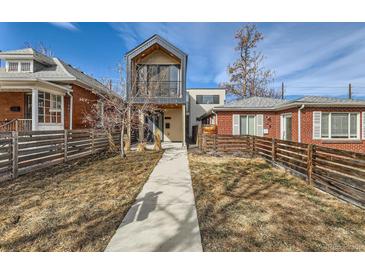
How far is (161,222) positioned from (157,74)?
40.4ft

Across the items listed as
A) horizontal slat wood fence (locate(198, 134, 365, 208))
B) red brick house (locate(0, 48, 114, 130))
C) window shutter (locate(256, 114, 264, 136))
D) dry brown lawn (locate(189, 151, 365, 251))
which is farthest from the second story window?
window shutter (locate(256, 114, 264, 136))

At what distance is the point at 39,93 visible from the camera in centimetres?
1158

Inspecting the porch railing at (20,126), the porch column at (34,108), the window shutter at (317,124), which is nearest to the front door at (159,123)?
the porch column at (34,108)

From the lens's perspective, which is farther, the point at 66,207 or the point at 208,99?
the point at 208,99

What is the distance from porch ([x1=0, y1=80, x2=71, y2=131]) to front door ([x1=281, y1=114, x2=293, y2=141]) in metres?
14.7

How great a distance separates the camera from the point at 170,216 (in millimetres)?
3582

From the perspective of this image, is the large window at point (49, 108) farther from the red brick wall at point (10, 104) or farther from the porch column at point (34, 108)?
the red brick wall at point (10, 104)

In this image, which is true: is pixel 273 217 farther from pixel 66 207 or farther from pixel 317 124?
pixel 317 124

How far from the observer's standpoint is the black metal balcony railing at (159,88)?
1302 cm

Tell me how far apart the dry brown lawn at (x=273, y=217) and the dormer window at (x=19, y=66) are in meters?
14.7

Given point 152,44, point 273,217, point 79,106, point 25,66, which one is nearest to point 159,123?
point 79,106

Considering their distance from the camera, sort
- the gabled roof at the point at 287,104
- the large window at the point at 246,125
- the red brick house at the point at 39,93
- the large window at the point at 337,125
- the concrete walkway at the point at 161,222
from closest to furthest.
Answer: the concrete walkway at the point at 161,222
the red brick house at the point at 39,93
the gabled roof at the point at 287,104
the large window at the point at 337,125
the large window at the point at 246,125

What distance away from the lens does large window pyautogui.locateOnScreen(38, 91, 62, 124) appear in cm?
1150
